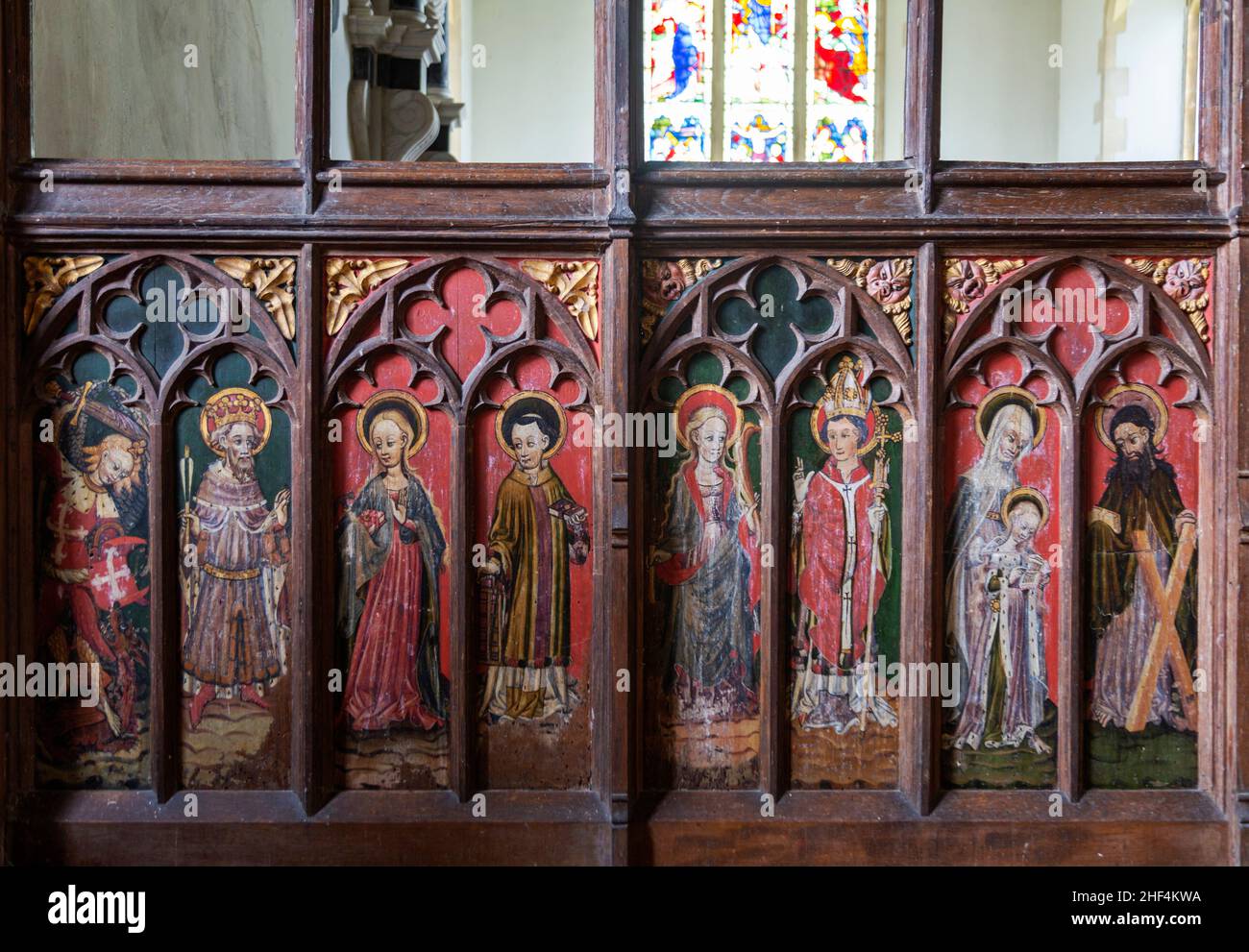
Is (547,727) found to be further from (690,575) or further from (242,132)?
(242,132)

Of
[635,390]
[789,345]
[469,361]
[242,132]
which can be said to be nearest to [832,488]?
[789,345]

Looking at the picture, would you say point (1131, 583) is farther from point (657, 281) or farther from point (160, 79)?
point (160, 79)

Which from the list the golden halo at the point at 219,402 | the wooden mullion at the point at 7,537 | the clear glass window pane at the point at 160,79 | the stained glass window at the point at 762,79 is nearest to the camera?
the wooden mullion at the point at 7,537

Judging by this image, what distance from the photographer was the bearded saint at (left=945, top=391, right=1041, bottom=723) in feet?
13.4

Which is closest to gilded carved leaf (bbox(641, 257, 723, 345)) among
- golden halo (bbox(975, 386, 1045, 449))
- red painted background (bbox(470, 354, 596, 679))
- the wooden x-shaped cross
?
red painted background (bbox(470, 354, 596, 679))

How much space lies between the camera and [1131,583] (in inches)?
162

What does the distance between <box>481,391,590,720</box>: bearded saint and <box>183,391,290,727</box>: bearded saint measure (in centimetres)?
79

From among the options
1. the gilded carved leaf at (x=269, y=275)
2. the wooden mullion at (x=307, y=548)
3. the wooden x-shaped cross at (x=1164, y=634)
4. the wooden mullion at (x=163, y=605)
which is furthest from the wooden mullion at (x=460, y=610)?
the wooden x-shaped cross at (x=1164, y=634)

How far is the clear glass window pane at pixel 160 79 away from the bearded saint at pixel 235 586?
1477mm

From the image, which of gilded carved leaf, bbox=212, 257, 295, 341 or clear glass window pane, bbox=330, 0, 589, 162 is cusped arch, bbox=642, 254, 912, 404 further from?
clear glass window pane, bbox=330, 0, 589, 162

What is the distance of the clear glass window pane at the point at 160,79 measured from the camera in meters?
4.20

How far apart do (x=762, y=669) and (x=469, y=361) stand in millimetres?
1595

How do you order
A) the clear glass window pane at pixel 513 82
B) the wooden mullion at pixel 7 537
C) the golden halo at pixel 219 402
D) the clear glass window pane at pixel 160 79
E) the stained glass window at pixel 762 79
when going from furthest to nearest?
the stained glass window at pixel 762 79, the clear glass window pane at pixel 513 82, the clear glass window pane at pixel 160 79, the golden halo at pixel 219 402, the wooden mullion at pixel 7 537

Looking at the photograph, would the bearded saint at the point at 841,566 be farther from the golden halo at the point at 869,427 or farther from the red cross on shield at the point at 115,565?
the red cross on shield at the point at 115,565
